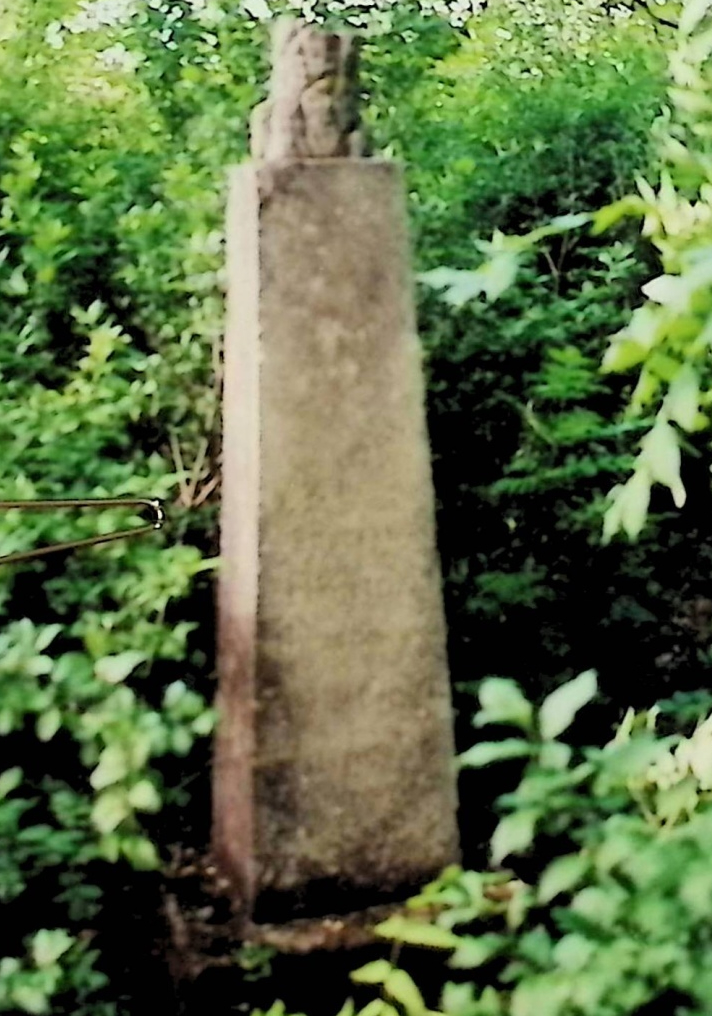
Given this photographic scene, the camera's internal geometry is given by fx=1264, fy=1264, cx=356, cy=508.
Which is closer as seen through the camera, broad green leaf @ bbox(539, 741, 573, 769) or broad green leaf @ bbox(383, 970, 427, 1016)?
broad green leaf @ bbox(539, 741, 573, 769)

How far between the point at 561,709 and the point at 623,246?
2.33 m

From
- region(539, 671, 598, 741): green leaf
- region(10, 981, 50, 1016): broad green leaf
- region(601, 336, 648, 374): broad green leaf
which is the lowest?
region(10, 981, 50, 1016): broad green leaf

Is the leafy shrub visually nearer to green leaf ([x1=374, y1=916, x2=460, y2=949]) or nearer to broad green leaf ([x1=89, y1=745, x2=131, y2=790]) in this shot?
green leaf ([x1=374, y1=916, x2=460, y2=949])

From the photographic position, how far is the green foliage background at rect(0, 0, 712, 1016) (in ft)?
8.93

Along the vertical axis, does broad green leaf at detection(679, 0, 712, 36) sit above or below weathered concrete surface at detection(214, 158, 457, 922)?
above

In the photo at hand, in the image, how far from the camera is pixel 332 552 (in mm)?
2246

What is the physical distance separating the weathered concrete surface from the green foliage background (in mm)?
299

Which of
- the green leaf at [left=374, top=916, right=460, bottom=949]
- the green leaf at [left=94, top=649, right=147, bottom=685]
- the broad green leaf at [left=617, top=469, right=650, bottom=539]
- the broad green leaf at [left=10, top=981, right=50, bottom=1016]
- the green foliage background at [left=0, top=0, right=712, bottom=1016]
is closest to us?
the broad green leaf at [left=617, top=469, right=650, bottom=539]

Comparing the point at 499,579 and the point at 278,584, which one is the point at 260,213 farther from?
the point at 499,579

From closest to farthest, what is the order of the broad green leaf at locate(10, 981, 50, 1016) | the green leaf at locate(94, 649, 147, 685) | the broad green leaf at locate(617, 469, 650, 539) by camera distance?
1. the broad green leaf at locate(617, 469, 650, 539)
2. the broad green leaf at locate(10, 981, 50, 1016)
3. the green leaf at locate(94, 649, 147, 685)

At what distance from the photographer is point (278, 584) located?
222 centimetres

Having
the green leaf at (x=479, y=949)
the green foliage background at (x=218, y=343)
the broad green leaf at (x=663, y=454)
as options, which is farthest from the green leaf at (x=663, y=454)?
the green foliage background at (x=218, y=343)

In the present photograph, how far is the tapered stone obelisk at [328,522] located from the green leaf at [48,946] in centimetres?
39

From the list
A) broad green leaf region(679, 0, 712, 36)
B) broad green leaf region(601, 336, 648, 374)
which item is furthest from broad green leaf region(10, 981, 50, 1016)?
broad green leaf region(679, 0, 712, 36)
